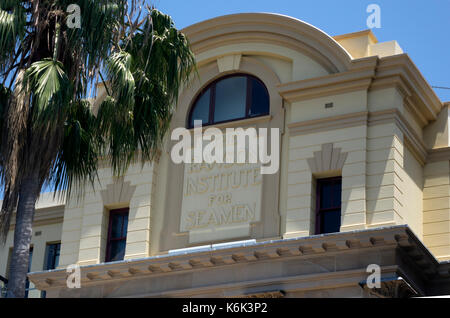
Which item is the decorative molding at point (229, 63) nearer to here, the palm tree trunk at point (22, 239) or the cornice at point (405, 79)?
the cornice at point (405, 79)

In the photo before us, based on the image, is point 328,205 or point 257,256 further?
point 328,205

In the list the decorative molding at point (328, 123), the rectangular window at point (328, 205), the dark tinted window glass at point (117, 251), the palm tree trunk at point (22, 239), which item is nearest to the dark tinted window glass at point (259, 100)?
the decorative molding at point (328, 123)

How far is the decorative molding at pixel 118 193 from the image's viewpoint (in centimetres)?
2392

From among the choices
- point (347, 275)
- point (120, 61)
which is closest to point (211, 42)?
point (347, 275)

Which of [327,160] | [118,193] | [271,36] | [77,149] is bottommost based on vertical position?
[77,149]

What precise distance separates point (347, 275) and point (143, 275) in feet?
17.7

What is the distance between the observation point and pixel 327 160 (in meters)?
21.8

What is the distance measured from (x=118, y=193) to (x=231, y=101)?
3918mm

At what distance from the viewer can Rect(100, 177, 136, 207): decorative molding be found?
78.5 feet

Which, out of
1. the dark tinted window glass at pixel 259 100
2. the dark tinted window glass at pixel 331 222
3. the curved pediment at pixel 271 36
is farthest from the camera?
the dark tinted window glass at pixel 259 100

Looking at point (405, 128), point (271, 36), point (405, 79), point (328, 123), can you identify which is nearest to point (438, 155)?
point (405, 128)

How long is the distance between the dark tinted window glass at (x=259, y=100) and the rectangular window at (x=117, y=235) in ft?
14.5

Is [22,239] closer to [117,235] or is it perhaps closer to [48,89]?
[48,89]

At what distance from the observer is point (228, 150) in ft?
75.8
